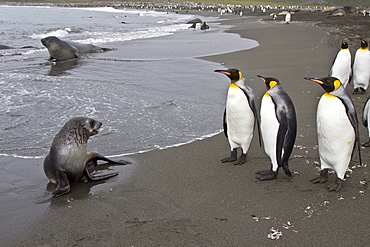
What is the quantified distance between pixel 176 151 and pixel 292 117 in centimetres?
165

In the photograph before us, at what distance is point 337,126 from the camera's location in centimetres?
414

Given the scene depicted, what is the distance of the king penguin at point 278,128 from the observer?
14.2ft

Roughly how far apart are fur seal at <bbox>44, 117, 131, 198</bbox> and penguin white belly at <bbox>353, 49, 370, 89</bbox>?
19.9ft

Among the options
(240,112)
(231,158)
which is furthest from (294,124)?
(231,158)

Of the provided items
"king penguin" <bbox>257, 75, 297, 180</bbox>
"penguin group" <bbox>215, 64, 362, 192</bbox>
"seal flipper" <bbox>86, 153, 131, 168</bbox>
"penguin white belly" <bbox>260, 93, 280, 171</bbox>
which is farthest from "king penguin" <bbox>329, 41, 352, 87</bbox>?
"seal flipper" <bbox>86, 153, 131, 168</bbox>

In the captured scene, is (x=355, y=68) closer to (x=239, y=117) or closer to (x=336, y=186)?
(x=239, y=117)

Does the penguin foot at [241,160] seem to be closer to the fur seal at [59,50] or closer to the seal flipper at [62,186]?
the seal flipper at [62,186]

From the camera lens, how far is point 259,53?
1378cm

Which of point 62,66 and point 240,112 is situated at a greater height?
point 240,112

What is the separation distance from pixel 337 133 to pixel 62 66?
10236 millimetres

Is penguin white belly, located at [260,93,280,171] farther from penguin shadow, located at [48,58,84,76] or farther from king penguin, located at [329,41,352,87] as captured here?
penguin shadow, located at [48,58,84,76]

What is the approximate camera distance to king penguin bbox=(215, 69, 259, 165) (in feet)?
16.0

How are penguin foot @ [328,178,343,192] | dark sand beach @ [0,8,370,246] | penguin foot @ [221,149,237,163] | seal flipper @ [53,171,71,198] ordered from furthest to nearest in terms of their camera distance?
penguin foot @ [221,149,237,163] < seal flipper @ [53,171,71,198] < penguin foot @ [328,178,343,192] < dark sand beach @ [0,8,370,246]

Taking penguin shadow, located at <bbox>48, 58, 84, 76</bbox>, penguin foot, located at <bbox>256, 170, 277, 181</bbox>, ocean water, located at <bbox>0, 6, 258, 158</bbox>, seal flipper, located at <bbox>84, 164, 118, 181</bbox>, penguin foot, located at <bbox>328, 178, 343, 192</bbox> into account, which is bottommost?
penguin shadow, located at <bbox>48, 58, 84, 76</bbox>
